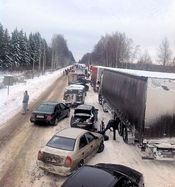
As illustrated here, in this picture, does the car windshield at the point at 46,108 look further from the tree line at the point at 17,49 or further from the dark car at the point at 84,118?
the tree line at the point at 17,49

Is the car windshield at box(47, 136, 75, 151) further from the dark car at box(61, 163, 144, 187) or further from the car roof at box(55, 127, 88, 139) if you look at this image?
the dark car at box(61, 163, 144, 187)

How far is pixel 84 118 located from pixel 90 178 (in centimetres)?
784

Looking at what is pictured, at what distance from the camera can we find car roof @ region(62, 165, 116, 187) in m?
5.35

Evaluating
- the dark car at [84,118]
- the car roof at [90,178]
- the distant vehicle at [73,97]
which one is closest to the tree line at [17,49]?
the distant vehicle at [73,97]

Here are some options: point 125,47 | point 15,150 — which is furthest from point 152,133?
point 125,47

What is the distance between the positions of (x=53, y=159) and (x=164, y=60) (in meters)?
62.4

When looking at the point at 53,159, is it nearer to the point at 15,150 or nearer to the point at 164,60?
the point at 15,150

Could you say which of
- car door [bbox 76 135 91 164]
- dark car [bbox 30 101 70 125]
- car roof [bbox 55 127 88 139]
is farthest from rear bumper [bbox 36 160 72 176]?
dark car [bbox 30 101 70 125]

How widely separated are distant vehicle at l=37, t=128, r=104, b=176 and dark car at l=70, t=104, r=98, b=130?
11.3 ft

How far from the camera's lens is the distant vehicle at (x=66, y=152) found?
7.63 meters

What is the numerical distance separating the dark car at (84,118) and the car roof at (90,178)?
6877 millimetres

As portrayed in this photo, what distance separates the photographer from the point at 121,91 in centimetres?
1355

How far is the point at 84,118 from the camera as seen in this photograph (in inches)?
527

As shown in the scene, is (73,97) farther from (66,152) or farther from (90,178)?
(90,178)
